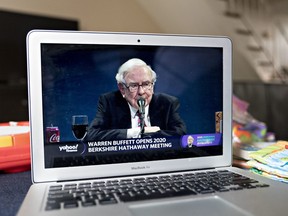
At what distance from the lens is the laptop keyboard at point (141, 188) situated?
0.57m

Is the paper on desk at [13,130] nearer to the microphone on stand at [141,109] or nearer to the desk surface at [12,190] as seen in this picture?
the desk surface at [12,190]

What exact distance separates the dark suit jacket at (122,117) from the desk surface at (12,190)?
7.3 inches

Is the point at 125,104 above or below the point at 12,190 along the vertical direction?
above

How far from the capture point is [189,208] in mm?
562

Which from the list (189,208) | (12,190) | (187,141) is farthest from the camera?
(187,141)

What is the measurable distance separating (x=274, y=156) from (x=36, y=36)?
0.64m

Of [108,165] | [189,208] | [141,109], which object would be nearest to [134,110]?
Answer: [141,109]

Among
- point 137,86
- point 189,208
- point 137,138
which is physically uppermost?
point 137,86

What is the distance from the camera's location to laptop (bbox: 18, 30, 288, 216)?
1.92 feet

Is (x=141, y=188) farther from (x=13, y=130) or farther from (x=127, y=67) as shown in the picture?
(x=13, y=130)

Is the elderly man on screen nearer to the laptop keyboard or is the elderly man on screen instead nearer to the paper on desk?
the laptop keyboard

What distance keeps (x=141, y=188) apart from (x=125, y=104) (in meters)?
0.21

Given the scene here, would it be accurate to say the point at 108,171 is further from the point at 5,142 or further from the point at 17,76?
the point at 17,76

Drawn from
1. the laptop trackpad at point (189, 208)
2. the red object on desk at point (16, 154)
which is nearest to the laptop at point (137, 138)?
the laptop trackpad at point (189, 208)
